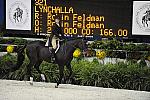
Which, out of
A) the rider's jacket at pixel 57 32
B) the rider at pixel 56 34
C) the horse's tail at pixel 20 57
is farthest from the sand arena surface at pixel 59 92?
the rider's jacket at pixel 57 32

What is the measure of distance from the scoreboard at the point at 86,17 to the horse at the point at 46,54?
0.43 ft

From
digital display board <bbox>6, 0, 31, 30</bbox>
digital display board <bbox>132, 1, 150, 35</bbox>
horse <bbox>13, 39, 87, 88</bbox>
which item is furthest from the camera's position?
digital display board <bbox>6, 0, 31, 30</bbox>

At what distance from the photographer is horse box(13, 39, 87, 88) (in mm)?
4383

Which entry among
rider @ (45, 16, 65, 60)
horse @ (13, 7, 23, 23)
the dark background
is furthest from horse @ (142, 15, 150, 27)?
horse @ (13, 7, 23, 23)

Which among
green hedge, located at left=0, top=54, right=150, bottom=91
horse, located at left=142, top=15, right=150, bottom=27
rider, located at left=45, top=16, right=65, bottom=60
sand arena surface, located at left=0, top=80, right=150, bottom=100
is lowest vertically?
sand arena surface, located at left=0, top=80, right=150, bottom=100

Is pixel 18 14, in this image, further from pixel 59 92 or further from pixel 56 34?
pixel 59 92

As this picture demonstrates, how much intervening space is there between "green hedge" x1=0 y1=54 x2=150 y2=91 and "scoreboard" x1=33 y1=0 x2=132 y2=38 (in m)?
0.35

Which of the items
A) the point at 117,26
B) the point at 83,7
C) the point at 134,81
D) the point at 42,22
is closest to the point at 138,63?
the point at 134,81

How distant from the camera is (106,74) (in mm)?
4375

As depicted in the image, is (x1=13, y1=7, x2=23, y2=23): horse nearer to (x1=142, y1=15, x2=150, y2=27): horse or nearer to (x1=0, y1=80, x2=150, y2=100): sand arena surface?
(x1=0, y1=80, x2=150, y2=100): sand arena surface

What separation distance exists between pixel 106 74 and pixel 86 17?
69 cm

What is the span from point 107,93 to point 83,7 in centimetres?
102

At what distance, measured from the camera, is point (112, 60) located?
4375mm

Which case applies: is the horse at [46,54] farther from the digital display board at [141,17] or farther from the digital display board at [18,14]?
the digital display board at [141,17]
